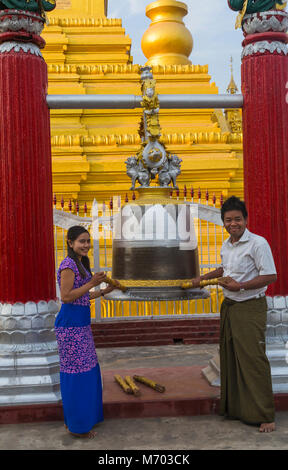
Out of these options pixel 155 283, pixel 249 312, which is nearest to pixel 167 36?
pixel 249 312

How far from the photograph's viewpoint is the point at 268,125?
4176 millimetres

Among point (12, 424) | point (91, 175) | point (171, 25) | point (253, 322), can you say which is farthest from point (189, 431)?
point (171, 25)

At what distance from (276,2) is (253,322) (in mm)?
2346

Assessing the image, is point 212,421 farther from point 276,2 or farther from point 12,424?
point 276,2

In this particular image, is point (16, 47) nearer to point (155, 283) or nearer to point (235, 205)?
point (235, 205)

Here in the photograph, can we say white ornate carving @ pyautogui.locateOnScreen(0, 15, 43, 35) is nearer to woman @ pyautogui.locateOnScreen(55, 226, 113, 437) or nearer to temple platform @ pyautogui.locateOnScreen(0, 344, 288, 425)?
woman @ pyautogui.locateOnScreen(55, 226, 113, 437)

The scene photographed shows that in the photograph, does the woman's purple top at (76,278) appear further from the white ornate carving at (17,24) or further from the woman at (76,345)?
the white ornate carving at (17,24)

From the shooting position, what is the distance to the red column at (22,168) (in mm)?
4031

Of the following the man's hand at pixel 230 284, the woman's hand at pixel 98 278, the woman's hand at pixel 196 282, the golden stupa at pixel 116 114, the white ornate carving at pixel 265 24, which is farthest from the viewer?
the golden stupa at pixel 116 114

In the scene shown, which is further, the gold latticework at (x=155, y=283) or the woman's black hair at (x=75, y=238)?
the woman's black hair at (x=75, y=238)

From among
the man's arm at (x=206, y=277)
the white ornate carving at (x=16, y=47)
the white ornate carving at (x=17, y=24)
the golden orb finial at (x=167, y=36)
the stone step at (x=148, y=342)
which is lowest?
the stone step at (x=148, y=342)

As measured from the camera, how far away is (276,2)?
4141 millimetres

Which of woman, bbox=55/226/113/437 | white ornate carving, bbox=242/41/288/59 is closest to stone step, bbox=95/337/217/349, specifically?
woman, bbox=55/226/113/437

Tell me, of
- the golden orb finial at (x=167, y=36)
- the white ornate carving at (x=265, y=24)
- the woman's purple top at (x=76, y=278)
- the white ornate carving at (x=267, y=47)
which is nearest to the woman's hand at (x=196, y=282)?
the woman's purple top at (x=76, y=278)
